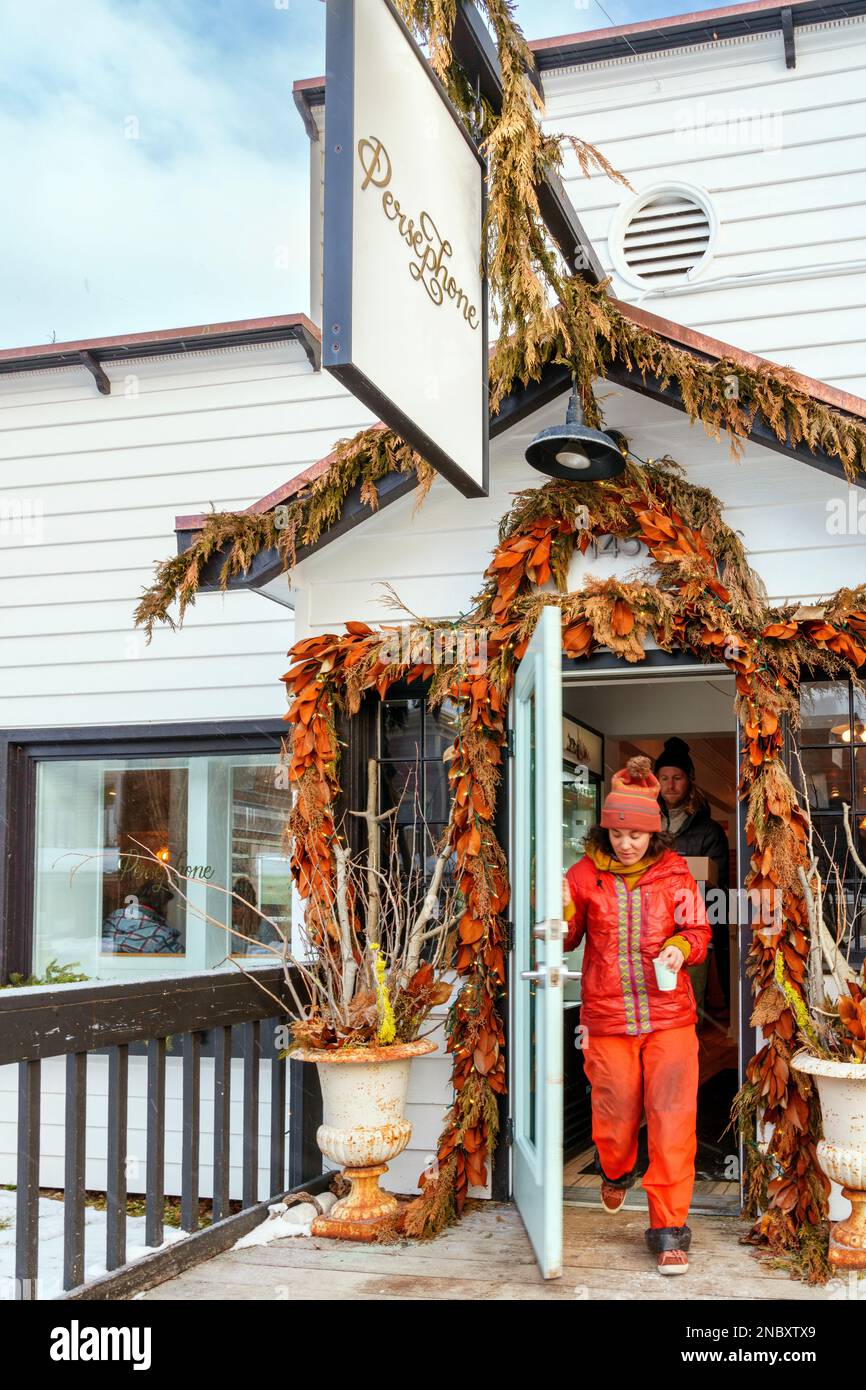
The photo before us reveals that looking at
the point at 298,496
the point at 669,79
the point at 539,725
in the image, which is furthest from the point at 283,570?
the point at 669,79

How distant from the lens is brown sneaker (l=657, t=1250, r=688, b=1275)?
3.78m

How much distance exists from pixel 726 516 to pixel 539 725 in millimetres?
1440

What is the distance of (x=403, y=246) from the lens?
297 cm

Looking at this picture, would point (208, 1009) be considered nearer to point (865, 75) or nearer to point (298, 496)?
point (298, 496)

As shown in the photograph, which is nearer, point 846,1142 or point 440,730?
point 846,1142

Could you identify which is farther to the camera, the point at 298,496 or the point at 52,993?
the point at 298,496

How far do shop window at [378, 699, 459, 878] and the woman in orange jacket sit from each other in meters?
0.93

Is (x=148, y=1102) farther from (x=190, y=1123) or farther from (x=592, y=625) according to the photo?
(x=592, y=625)

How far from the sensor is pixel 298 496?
4.85 m

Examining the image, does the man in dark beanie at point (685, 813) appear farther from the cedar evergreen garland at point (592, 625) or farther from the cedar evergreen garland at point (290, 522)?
the cedar evergreen garland at point (290, 522)

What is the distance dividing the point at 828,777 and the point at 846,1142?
4.35 ft

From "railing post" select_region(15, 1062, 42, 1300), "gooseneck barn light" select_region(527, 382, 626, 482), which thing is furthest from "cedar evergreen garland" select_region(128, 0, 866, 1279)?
"railing post" select_region(15, 1062, 42, 1300)

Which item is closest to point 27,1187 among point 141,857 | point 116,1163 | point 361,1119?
point 116,1163

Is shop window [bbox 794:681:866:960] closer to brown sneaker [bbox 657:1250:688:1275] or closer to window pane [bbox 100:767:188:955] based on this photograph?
brown sneaker [bbox 657:1250:688:1275]
